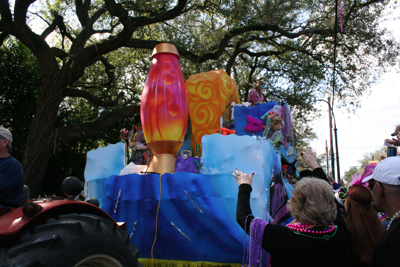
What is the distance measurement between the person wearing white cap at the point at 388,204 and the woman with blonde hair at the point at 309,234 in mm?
268

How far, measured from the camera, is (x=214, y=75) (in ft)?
24.1

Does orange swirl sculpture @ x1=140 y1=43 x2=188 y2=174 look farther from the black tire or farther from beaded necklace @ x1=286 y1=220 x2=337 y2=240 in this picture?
beaded necklace @ x1=286 y1=220 x2=337 y2=240

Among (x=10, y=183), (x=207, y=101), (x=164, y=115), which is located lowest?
(x=10, y=183)

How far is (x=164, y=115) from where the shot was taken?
5.40 metres

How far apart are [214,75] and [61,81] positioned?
5257 mm

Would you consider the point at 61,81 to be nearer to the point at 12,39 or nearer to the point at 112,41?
the point at 112,41

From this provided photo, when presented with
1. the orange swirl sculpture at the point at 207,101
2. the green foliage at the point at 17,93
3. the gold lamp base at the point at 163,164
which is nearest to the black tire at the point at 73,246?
the gold lamp base at the point at 163,164

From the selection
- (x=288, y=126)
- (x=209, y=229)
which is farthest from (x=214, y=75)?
(x=209, y=229)

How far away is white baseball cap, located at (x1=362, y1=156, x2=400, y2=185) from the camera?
172 centimetres

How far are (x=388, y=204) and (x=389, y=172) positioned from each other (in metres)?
0.18

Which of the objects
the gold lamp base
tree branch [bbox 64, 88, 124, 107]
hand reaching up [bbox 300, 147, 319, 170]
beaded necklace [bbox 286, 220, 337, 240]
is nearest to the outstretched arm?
beaded necklace [bbox 286, 220, 337, 240]

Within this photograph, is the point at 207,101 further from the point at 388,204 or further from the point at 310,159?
the point at 388,204

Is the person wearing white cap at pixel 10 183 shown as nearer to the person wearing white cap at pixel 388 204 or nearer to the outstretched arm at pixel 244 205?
the outstretched arm at pixel 244 205

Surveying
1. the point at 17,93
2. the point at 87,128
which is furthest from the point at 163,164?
the point at 17,93
